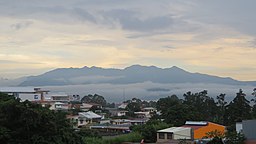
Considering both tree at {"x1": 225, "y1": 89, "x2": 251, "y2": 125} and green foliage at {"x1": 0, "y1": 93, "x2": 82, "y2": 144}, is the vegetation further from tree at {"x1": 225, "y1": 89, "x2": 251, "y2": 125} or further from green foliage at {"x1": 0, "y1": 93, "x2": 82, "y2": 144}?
green foliage at {"x1": 0, "y1": 93, "x2": 82, "y2": 144}

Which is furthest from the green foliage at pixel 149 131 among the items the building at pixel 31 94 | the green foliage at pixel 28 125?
the building at pixel 31 94

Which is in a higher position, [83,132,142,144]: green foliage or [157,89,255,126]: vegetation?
[157,89,255,126]: vegetation

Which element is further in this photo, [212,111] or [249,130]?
[212,111]

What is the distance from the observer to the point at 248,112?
111 feet

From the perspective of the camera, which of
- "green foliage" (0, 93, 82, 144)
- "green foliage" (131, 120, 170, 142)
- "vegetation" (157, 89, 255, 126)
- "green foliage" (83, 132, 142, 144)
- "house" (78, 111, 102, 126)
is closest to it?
"green foliage" (0, 93, 82, 144)

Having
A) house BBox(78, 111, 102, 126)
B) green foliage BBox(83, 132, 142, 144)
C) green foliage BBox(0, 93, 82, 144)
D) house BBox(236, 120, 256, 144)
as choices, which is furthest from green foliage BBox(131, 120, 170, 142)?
house BBox(78, 111, 102, 126)

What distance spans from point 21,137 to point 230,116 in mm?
23248

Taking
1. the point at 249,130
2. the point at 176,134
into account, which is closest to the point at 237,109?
the point at 176,134

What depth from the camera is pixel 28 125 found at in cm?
1462

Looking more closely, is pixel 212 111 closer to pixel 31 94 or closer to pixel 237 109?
pixel 237 109

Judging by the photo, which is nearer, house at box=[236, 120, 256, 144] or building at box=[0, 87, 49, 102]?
house at box=[236, 120, 256, 144]

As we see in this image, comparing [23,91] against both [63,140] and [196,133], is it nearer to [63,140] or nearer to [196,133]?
[196,133]

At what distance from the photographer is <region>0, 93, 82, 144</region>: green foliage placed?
1448 cm

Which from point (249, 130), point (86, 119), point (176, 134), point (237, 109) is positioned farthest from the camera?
point (86, 119)
